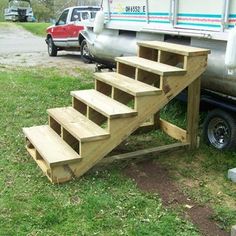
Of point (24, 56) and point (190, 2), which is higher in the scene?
point (190, 2)

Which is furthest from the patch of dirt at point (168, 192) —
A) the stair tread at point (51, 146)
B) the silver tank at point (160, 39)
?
the silver tank at point (160, 39)

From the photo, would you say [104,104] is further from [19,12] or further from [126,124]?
[19,12]

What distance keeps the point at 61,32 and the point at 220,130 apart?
9.96 meters

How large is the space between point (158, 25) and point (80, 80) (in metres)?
3.56

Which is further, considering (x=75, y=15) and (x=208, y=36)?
(x=75, y=15)

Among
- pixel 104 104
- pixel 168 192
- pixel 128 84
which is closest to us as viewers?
pixel 168 192

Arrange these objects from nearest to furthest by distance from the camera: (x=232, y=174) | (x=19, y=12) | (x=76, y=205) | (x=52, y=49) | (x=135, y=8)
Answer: (x=76, y=205)
(x=232, y=174)
(x=135, y=8)
(x=52, y=49)
(x=19, y=12)

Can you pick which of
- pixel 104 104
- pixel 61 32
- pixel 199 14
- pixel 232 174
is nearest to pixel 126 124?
pixel 104 104

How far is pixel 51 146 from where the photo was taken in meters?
4.76

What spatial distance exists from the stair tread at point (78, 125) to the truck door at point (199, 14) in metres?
1.93

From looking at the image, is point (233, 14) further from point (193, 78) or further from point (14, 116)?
point (14, 116)

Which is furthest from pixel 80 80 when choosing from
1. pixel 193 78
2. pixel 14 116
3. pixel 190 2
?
pixel 193 78

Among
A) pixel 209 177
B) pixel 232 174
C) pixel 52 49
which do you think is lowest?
pixel 52 49

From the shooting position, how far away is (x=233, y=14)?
16.4ft
